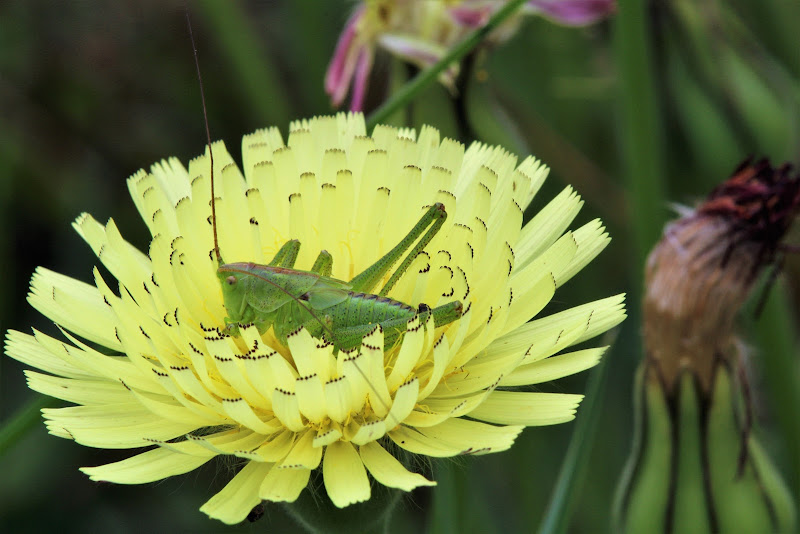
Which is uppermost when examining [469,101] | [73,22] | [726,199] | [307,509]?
[73,22]

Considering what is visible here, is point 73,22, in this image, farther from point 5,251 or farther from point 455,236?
point 455,236

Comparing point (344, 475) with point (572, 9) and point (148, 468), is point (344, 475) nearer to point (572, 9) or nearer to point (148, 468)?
point (148, 468)

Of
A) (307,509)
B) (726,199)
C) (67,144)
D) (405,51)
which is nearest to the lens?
(307,509)

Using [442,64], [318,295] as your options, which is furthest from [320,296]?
[442,64]

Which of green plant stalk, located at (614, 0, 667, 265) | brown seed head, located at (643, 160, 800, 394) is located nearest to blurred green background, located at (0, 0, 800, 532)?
green plant stalk, located at (614, 0, 667, 265)

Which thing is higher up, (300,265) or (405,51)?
(405,51)

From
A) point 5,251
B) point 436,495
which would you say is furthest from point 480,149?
point 5,251
